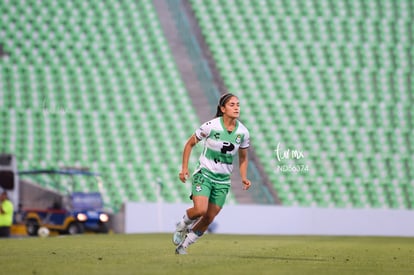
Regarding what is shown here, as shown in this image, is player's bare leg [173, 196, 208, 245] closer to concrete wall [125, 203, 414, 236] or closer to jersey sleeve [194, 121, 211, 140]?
jersey sleeve [194, 121, 211, 140]

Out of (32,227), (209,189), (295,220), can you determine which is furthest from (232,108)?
(295,220)

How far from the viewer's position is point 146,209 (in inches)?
936

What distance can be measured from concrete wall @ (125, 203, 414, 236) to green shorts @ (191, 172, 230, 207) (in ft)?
45.7

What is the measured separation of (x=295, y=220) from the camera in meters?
24.1

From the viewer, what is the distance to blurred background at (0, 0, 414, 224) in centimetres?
2631

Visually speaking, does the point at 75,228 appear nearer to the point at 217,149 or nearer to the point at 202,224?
the point at 202,224

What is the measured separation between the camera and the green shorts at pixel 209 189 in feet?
31.7

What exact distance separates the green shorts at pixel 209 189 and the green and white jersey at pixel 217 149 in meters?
0.05

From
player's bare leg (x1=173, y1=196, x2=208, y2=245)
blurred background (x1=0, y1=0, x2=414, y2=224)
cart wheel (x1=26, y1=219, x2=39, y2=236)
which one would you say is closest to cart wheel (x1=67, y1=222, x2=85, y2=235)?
cart wheel (x1=26, y1=219, x2=39, y2=236)

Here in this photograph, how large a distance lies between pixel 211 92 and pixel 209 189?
18352 millimetres

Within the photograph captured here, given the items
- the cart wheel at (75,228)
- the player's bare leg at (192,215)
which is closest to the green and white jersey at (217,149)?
the player's bare leg at (192,215)

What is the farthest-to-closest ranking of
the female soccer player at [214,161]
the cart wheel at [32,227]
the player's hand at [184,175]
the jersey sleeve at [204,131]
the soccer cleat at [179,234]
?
the cart wheel at [32,227]
the soccer cleat at [179,234]
the jersey sleeve at [204,131]
the female soccer player at [214,161]
the player's hand at [184,175]

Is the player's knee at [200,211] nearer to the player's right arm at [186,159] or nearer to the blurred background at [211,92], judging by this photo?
the player's right arm at [186,159]

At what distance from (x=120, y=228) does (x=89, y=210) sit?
3.99 feet
